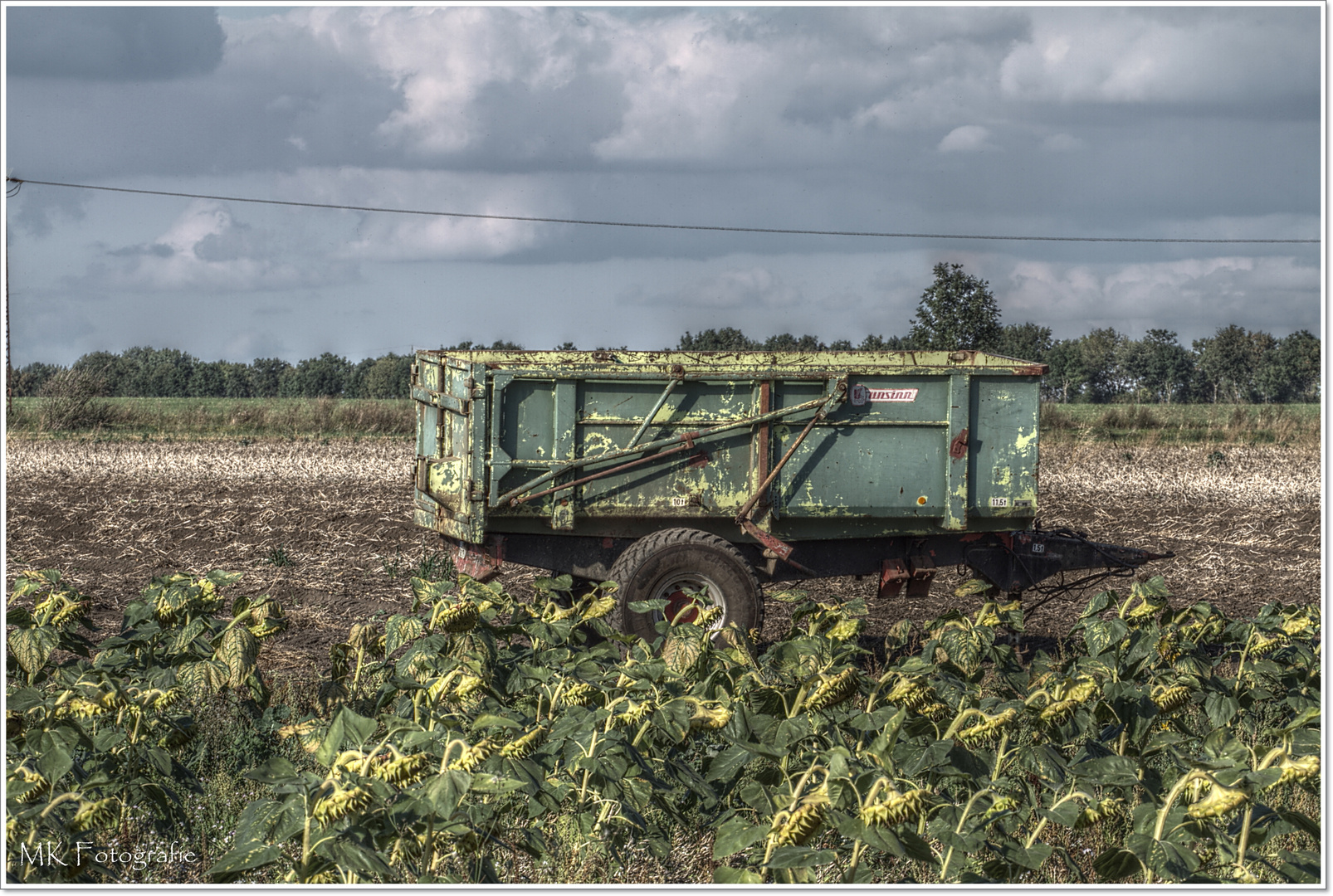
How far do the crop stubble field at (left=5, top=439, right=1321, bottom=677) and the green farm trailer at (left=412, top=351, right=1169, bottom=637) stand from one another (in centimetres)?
112

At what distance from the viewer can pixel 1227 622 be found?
5141 mm

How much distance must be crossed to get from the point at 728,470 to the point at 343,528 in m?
5.90

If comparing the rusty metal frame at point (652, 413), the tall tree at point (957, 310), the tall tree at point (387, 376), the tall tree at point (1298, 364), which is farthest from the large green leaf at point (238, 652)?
the tall tree at point (1298, 364)

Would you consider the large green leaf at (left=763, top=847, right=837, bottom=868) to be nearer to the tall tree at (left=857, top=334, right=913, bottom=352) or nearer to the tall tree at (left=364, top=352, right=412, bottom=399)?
the tall tree at (left=857, top=334, right=913, bottom=352)

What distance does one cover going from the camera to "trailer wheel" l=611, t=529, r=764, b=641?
6.77m

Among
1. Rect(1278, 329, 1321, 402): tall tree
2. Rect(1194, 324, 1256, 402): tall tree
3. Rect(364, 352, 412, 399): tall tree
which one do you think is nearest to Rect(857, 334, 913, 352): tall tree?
Rect(364, 352, 412, 399): tall tree

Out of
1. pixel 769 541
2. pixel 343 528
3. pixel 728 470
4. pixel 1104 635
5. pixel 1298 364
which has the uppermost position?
pixel 1298 364

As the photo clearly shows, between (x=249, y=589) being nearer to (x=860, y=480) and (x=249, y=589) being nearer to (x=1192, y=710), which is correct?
(x=860, y=480)

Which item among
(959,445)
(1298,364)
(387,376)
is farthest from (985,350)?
(1298,364)

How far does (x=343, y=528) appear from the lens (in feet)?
38.3

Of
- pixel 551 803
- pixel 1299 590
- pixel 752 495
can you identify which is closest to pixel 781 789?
pixel 551 803

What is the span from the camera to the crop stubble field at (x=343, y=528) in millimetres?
8977

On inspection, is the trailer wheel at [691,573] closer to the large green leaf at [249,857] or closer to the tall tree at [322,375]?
the large green leaf at [249,857]

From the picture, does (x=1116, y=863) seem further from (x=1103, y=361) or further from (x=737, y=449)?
(x=1103, y=361)
